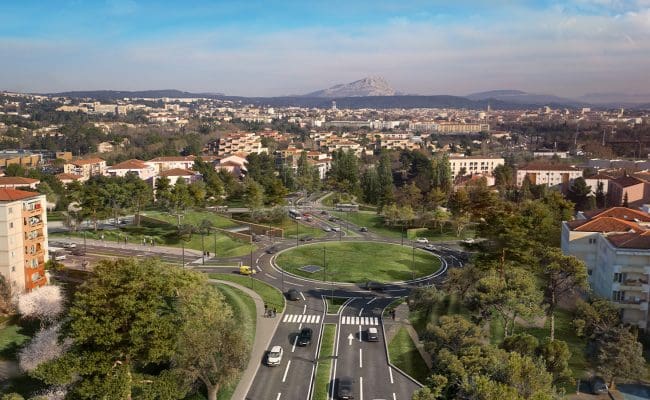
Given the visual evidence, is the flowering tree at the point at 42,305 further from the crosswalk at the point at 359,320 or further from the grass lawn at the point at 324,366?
the crosswalk at the point at 359,320

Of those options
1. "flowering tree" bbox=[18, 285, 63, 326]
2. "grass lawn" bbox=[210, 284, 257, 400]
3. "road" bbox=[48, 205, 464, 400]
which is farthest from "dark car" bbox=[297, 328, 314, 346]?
"flowering tree" bbox=[18, 285, 63, 326]

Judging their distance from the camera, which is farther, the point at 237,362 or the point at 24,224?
the point at 24,224

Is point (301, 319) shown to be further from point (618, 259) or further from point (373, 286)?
point (618, 259)

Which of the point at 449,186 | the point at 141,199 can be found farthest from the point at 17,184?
the point at 449,186

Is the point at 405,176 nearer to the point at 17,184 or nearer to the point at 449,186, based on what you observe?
the point at 449,186

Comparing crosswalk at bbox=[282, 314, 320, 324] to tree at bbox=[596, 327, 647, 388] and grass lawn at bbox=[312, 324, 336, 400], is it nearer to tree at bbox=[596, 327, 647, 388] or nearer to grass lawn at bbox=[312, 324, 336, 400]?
grass lawn at bbox=[312, 324, 336, 400]

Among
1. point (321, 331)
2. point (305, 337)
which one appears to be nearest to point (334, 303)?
point (321, 331)
